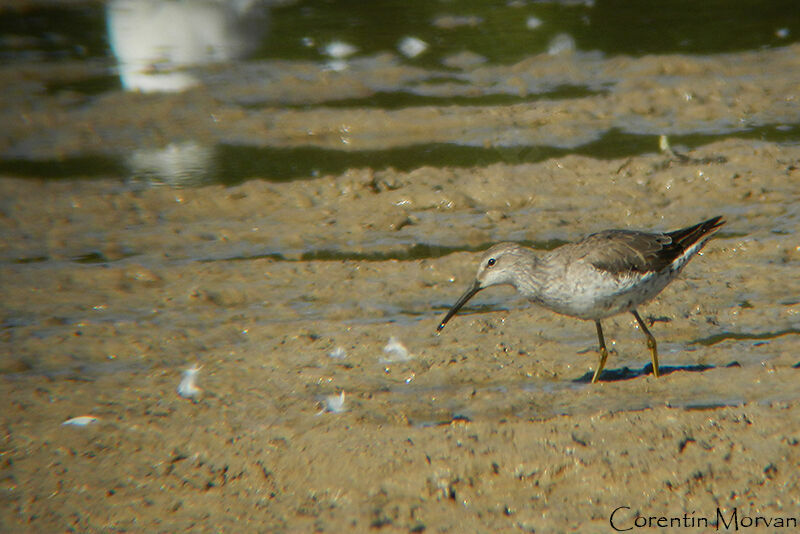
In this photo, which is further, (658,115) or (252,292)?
(658,115)

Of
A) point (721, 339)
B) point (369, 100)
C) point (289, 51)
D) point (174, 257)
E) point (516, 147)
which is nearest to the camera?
point (721, 339)

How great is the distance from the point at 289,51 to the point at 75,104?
313 cm

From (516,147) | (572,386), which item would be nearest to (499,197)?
(516,147)

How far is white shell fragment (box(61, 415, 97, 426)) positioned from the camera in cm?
518

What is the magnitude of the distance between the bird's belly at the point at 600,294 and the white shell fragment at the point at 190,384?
7.39 feet

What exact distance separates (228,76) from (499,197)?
17.5 feet

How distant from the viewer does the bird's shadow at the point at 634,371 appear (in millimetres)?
5590

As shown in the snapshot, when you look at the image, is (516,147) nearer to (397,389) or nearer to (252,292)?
(252,292)

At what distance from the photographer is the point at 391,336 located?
20.3 ft

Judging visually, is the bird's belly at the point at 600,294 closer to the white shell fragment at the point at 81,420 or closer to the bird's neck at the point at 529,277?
the bird's neck at the point at 529,277

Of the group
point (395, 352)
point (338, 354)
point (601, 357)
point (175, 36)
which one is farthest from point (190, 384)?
point (175, 36)

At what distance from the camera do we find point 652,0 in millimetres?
13766

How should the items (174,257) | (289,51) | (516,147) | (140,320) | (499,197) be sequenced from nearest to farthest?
(140,320)
(174,257)
(499,197)
(516,147)
(289,51)

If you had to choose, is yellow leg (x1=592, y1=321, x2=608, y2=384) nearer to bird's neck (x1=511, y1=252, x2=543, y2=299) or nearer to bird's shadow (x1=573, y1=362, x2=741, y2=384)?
bird's shadow (x1=573, y1=362, x2=741, y2=384)
